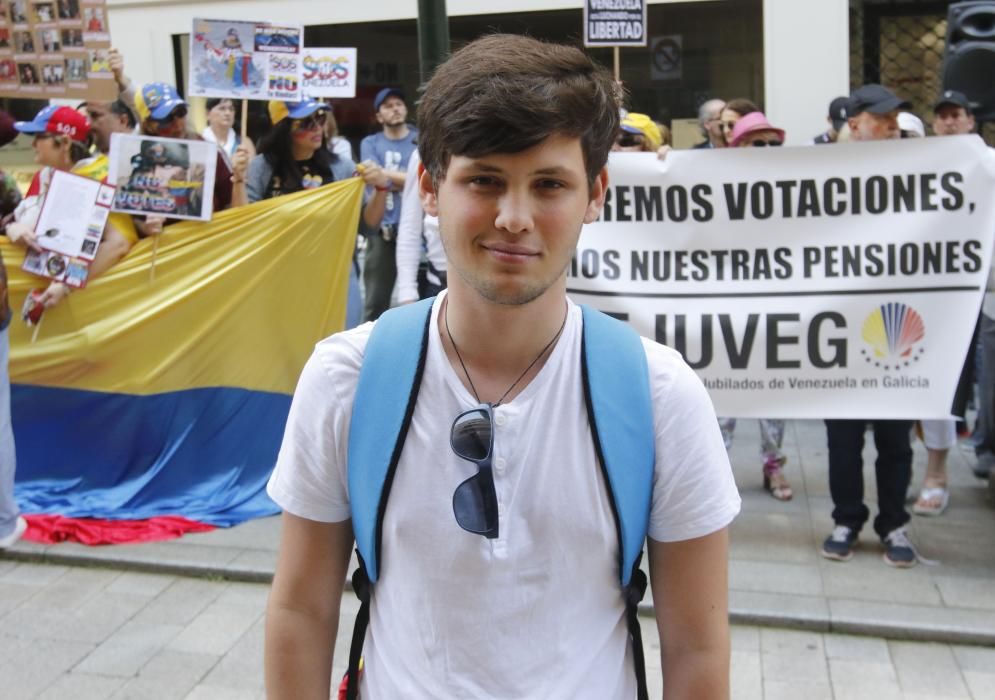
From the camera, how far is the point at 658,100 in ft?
37.9

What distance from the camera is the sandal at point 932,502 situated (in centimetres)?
571

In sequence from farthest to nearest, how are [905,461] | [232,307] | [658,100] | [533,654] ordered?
[658,100] → [232,307] → [905,461] → [533,654]

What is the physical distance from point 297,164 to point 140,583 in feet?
7.51

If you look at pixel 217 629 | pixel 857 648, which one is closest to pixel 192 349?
pixel 217 629

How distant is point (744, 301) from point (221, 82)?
2805mm

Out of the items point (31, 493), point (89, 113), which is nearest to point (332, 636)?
point (31, 493)

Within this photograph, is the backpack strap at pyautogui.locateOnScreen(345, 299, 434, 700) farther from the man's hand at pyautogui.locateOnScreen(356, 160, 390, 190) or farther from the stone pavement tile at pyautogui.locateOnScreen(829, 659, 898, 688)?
the man's hand at pyautogui.locateOnScreen(356, 160, 390, 190)

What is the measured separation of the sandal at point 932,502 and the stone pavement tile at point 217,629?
3.06 m

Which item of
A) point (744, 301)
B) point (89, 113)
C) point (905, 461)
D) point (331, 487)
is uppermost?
point (89, 113)

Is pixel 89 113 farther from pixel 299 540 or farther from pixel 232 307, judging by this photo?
pixel 299 540

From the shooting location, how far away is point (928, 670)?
419 centimetres

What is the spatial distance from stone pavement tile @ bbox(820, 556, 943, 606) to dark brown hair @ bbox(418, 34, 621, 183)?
11.5 feet

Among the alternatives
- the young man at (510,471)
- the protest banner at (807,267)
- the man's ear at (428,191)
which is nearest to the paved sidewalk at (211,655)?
the protest banner at (807,267)

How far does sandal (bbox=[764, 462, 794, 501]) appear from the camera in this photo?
5.93m
